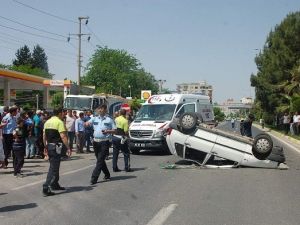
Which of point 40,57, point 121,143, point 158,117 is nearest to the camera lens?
point 121,143

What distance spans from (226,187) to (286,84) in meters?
36.7

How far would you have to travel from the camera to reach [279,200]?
9336mm

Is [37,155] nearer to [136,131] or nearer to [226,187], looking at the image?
[136,131]

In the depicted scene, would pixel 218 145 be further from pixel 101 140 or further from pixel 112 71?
pixel 112 71

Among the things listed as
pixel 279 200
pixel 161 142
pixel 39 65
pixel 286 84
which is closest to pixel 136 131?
pixel 161 142

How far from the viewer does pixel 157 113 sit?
20.4 m

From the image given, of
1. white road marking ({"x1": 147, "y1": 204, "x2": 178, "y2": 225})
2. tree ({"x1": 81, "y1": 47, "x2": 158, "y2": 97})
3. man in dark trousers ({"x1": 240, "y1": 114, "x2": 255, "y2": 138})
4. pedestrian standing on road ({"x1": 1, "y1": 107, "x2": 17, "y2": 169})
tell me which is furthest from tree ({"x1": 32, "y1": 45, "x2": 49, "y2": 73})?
white road marking ({"x1": 147, "y1": 204, "x2": 178, "y2": 225})

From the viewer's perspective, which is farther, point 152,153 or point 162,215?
point 152,153

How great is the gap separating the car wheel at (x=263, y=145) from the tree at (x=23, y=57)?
355 feet

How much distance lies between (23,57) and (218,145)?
10957cm

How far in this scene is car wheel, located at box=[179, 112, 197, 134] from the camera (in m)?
14.6

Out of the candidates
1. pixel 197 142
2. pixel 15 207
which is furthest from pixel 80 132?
pixel 15 207

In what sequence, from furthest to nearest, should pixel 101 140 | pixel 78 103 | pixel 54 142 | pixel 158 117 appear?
1. pixel 78 103
2. pixel 158 117
3. pixel 101 140
4. pixel 54 142

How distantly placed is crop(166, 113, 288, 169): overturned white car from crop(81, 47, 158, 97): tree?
8212 centimetres
